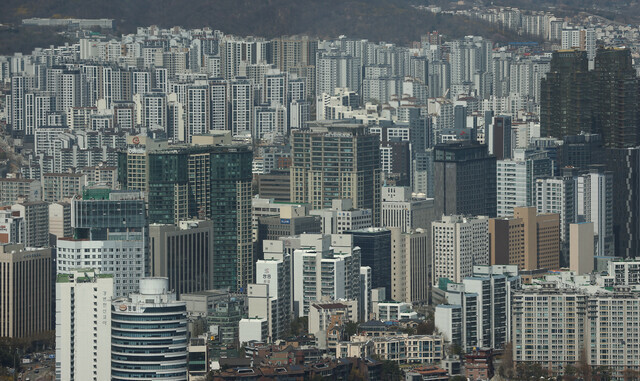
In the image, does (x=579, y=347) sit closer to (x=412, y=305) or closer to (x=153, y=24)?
(x=412, y=305)

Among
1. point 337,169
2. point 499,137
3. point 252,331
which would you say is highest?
point 499,137

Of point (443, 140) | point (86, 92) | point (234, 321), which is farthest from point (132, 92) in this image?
point (234, 321)

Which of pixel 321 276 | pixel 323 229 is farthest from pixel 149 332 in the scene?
pixel 323 229

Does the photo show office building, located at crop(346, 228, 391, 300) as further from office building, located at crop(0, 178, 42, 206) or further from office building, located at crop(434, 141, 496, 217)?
office building, located at crop(0, 178, 42, 206)

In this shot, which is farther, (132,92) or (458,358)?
(132,92)

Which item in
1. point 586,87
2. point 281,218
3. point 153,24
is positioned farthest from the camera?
point 153,24

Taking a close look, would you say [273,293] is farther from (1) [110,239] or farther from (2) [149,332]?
(2) [149,332]
